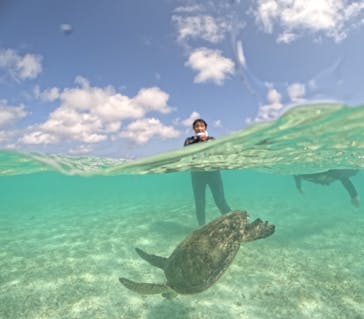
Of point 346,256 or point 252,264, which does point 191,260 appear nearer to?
point 252,264

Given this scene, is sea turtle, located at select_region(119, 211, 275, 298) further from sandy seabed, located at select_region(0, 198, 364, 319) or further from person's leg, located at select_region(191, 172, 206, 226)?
person's leg, located at select_region(191, 172, 206, 226)

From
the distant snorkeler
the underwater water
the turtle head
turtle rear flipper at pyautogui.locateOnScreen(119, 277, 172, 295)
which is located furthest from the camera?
the distant snorkeler

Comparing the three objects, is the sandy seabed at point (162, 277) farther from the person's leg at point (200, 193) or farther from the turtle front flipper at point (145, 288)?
the turtle front flipper at point (145, 288)

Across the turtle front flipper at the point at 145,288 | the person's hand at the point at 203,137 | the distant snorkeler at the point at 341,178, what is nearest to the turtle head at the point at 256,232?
the turtle front flipper at the point at 145,288

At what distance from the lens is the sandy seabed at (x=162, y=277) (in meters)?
7.44

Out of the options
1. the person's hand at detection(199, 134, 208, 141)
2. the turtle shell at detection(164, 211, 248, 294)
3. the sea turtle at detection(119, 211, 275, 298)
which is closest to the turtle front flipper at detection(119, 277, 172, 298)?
the sea turtle at detection(119, 211, 275, 298)

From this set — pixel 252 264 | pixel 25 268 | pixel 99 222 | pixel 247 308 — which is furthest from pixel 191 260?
pixel 99 222

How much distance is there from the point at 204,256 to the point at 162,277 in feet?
12.2

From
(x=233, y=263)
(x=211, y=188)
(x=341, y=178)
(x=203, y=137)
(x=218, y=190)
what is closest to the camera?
(x=233, y=263)

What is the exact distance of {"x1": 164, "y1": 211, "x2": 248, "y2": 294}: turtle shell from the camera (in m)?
6.24

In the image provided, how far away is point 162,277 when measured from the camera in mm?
9414

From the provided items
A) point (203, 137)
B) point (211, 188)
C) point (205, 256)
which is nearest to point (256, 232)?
point (205, 256)

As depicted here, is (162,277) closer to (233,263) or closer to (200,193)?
(233,263)

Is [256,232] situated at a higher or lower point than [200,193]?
lower
